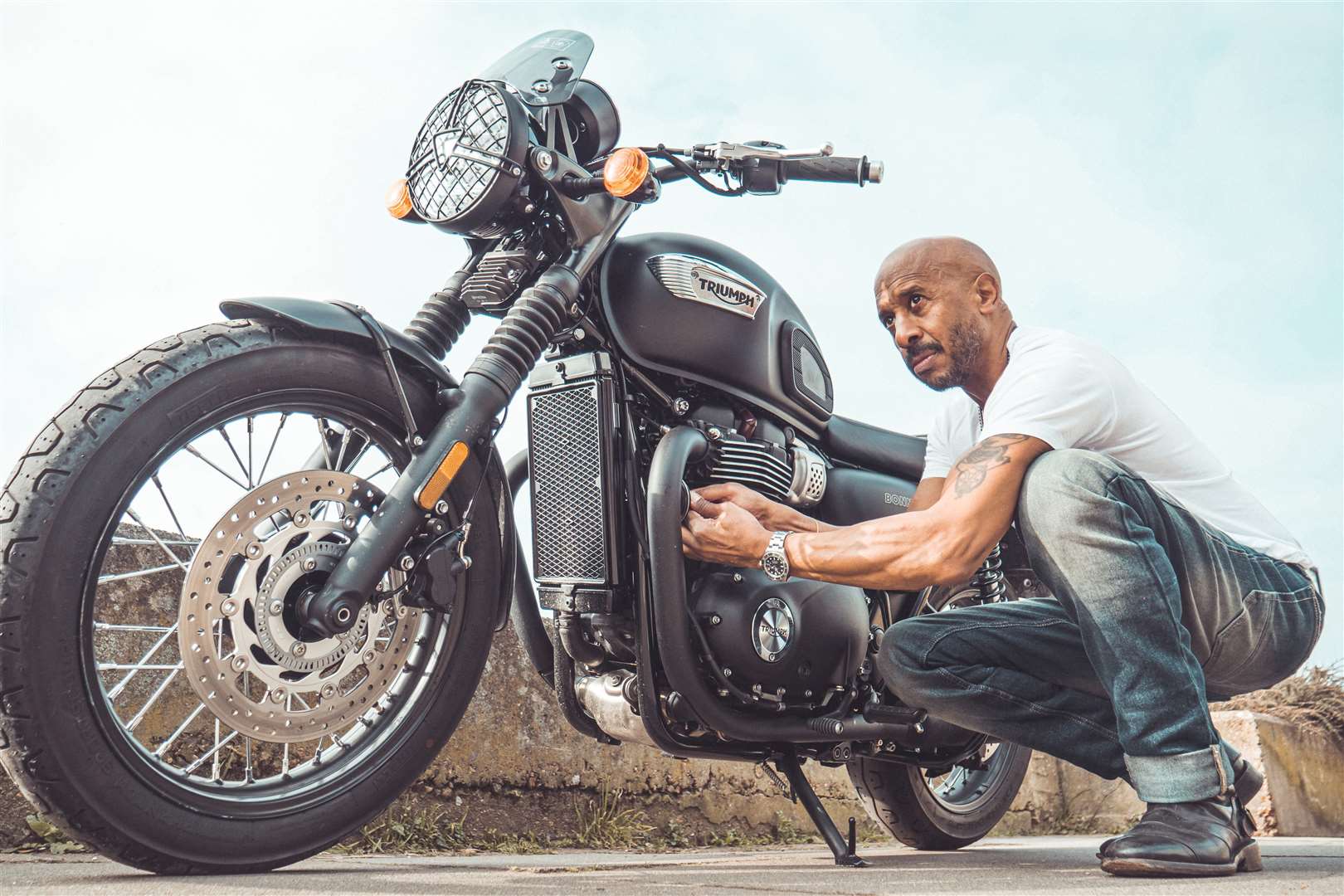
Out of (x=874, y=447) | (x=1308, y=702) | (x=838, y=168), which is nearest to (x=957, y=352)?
(x=874, y=447)

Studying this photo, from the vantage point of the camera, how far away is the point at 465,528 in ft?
6.61

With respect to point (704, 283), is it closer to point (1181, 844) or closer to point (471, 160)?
point (471, 160)

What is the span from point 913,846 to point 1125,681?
4.42 ft

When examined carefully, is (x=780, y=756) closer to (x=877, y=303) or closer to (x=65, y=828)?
(x=877, y=303)

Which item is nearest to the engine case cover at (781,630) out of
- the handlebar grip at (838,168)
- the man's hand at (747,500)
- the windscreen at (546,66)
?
the man's hand at (747,500)

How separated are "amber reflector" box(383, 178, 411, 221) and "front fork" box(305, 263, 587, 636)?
1.13ft

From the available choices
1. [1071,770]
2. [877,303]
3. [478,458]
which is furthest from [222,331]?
[1071,770]

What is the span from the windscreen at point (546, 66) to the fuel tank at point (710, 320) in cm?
32

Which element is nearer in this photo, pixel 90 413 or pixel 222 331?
pixel 90 413

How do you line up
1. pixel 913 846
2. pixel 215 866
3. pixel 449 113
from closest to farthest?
pixel 215 866 < pixel 449 113 < pixel 913 846

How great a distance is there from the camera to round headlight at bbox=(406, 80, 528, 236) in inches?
84.0

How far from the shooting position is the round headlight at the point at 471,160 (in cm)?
213

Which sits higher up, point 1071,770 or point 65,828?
point 65,828

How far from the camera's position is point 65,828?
1.61 metres
